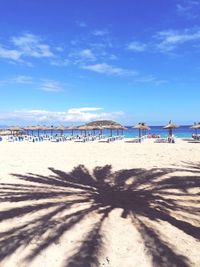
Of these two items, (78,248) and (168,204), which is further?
(168,204)

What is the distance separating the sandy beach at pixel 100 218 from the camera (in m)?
5.50

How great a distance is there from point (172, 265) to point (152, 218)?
239 centimetres

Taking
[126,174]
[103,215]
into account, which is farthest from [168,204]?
[126,174]

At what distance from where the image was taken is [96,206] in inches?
335

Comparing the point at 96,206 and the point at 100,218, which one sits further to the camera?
the point at 96,206

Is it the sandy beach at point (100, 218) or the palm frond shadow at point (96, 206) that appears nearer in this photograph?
the sandy beach at point (100, 218)

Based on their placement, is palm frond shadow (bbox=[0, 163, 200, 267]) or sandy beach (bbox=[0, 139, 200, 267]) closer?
sandy beach (bbox=[0, 139, 200, 267])

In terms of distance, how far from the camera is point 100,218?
24.8 feet

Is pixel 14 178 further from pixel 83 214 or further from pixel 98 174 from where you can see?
pixel 83 214

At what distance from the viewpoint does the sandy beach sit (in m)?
5.50

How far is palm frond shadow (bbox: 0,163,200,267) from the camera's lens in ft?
19.0

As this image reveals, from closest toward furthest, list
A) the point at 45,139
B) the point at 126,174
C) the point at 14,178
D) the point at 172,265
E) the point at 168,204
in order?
the point at 172,265 → the point at 168,204 → the point at 14,178 → the point at 126,174 → the point at 45,139

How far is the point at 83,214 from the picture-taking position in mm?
7742

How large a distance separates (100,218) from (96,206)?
0.95 metres
